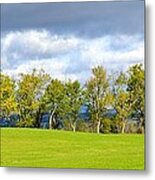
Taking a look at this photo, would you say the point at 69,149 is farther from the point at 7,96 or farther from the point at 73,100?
the point at 7,96

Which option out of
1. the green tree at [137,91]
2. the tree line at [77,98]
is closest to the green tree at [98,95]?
the tree line at [77,98]

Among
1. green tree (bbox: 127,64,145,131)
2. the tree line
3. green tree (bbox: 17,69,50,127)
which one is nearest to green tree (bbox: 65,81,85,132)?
the tree line

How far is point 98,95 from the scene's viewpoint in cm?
255

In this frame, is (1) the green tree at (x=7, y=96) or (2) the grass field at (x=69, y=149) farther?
(1) the green tree at (x=7, y=96)

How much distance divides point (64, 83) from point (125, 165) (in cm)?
44

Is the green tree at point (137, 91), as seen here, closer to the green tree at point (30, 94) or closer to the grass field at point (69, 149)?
the grass field at point (69, 149)

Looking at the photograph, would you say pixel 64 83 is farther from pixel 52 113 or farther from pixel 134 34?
pixel 134 34

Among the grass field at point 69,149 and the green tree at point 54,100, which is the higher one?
the green tree at point 54,100

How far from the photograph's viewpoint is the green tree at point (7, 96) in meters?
2.61

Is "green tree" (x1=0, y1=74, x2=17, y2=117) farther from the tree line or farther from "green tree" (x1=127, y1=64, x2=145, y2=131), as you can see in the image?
"green tree" (x1=127, y1=64, x2=145, y2=131)

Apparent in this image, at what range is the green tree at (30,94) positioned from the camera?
2582 millimetres

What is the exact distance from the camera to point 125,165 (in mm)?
2504

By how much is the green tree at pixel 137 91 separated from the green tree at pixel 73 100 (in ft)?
0.71

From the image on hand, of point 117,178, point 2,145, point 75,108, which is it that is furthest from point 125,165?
point 2,145
